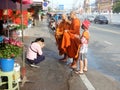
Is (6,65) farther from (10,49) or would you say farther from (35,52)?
(35,52)

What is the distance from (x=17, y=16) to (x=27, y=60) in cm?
968

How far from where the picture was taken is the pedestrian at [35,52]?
33.4 ft

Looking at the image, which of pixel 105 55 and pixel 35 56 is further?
pixel 105 55

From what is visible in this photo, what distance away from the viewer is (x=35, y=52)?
33.7 ft

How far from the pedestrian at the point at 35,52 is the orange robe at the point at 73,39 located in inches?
46.5

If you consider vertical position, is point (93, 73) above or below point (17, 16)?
below

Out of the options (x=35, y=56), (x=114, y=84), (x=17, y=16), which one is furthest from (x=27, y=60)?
(x=17, y=16)

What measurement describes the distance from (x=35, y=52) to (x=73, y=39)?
151cm

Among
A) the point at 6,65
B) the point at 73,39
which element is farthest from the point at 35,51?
the point at 6,65

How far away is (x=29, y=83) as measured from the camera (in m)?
8.58

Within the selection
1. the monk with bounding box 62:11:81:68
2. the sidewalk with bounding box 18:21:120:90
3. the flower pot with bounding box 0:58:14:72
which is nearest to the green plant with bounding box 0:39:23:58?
the flower pot with bounding box 0:58:14:72

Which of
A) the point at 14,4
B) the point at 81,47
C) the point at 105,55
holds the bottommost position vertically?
the point at 105,55

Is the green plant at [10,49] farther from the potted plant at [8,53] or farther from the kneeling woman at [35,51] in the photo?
the kneeling woman at [35,51]

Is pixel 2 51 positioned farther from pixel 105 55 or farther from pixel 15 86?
pixel 105 55
